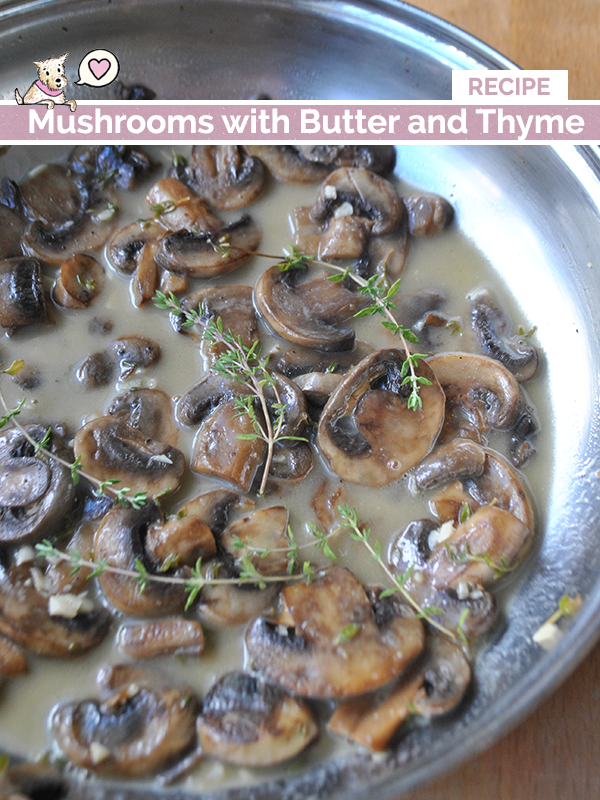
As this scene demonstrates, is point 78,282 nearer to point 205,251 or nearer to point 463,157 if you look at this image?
point 205,251

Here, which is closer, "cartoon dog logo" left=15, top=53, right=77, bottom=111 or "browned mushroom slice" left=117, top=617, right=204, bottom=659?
"browned mushroom slice" left=117, top=617, right=204, bottom=659

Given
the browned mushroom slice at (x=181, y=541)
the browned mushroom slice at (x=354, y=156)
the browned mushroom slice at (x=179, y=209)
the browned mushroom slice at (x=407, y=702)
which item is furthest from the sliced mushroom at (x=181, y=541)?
the browned mushroom slice at (x=354, y=156)

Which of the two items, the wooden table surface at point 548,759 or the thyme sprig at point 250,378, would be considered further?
the thyme sprig at point 250,378

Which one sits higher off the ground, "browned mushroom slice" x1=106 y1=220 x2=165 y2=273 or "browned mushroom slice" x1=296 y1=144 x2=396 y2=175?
"browned mushroom slice" x1=296 y1=144 x2=396 y2=175

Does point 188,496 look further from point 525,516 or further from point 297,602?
point 525,516

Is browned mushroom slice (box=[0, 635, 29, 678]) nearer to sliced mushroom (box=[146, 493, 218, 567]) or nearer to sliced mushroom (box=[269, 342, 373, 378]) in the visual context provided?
sliced mushroom (box=[146, 493, 218, 567])

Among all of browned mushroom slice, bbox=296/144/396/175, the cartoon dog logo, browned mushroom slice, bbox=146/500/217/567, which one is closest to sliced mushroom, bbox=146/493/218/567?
browned mushroom slice, bbox=146/500/217/567

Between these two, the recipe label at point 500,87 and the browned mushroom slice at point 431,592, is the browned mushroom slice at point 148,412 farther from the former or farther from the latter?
the recipe label at point 500,87
